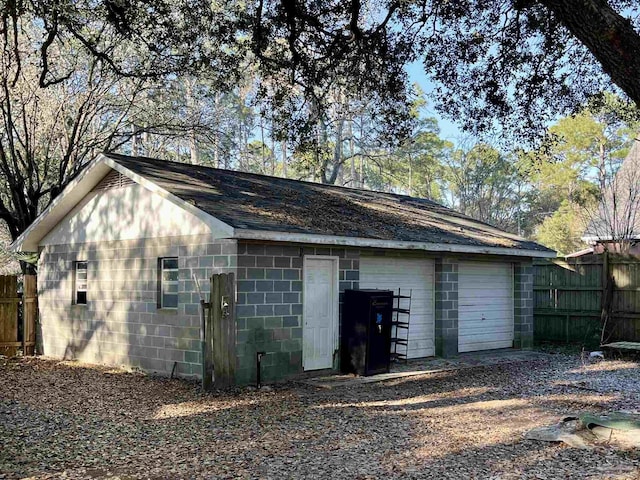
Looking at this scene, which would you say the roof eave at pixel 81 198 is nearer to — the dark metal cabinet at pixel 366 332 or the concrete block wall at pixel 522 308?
the dark metal cabinet at pixel 366 332

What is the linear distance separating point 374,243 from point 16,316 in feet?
28.7

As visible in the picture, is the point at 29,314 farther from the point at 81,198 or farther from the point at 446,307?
the point at 446,307

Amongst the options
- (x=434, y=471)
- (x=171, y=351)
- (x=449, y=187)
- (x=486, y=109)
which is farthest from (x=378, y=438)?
(x=449, y=187)

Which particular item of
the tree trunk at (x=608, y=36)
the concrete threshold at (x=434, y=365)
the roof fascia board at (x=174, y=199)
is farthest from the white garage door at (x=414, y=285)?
the tree trunk at (x=608, y=36)

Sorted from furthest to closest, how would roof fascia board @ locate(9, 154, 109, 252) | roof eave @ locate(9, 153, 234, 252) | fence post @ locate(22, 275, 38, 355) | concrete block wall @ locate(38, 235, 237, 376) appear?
fence post @ locate(22, 275, 38, 355) → roof fascia board @ locate(9, 154, 109, 252) → concrete block wall @ locate(38, 235, 237, 376) → roof eave @ locate(9, 153, 234, 252)

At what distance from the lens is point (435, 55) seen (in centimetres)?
1193

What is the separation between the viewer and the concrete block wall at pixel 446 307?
14.0 m

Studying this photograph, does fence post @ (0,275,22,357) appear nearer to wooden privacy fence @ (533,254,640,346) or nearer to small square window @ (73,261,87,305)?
small square window @ (73,261,87,305)

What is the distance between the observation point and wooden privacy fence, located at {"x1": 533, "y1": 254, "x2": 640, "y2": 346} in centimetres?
1527

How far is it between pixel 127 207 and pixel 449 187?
3624 centimetres

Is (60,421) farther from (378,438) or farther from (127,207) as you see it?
(127,207)

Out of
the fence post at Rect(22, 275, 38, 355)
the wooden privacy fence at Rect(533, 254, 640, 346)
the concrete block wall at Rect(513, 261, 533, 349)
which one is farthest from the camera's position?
the concrete block wall at Rect(513, 261, 533, 349)

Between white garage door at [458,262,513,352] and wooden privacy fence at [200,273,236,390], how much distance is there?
6390 mm

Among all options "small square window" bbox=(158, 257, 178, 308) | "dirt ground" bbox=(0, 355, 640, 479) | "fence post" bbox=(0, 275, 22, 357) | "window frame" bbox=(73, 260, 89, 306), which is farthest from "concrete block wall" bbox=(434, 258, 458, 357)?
"fence post" bbox=(0, 275, 22, 357)
